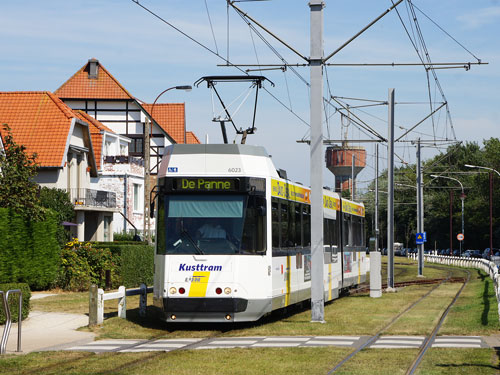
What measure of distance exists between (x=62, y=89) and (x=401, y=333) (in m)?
59.2

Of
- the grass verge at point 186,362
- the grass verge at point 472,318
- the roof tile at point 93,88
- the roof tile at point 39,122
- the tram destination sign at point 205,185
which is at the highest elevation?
the roof tile at point 93,88

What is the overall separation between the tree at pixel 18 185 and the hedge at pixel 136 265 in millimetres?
3768

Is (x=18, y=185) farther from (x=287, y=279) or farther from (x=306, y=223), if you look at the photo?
(x=287, y=279)

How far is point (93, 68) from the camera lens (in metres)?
76.3

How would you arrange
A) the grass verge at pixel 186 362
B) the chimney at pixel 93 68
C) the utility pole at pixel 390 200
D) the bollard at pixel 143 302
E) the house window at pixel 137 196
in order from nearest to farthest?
the grass verge at pixel 186 362 < the bollard at pixel 143 302 < the utility pole at pixel 390 200 < the house window at pixel 137 196 < the chimney at pixel 93 68

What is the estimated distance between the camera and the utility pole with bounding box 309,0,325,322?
2011 cm

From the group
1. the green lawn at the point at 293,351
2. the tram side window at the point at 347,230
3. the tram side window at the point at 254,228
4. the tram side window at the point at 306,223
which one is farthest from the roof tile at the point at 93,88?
the tram side window at the point at 254,228

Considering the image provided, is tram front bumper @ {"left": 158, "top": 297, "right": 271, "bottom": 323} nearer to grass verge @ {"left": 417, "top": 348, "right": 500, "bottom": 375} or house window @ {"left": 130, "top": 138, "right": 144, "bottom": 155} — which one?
grass verge @ {"left": 417, "top": 348, "right": 500, "bottom": 375}

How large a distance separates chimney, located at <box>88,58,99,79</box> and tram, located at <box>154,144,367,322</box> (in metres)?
58.2

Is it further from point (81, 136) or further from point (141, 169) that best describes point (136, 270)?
point (141, 169)

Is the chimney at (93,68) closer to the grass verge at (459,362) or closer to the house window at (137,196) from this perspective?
the house window at (137,196)

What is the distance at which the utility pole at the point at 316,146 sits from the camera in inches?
792

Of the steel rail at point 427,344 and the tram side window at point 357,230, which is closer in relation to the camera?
the steel rail at point 427,344

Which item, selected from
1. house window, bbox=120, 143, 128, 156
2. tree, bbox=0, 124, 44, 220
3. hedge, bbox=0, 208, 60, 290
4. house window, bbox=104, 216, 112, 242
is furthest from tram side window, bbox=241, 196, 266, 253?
house window, bbox=120, 143, 128, 156
